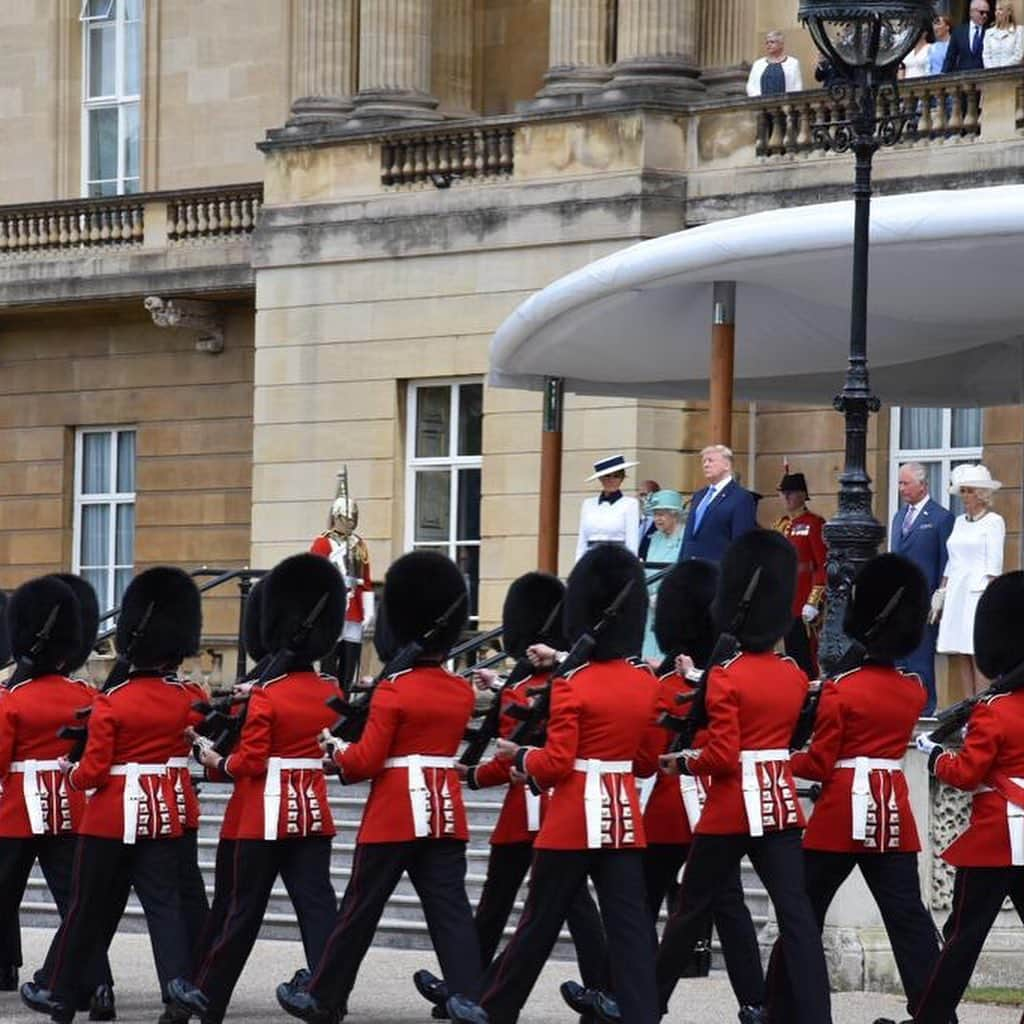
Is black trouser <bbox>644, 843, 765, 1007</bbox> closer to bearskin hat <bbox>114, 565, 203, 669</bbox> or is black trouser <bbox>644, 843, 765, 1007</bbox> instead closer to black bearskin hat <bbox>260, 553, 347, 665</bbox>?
black bearskin hat <bbox>260, 553, 347, 665</bbox>

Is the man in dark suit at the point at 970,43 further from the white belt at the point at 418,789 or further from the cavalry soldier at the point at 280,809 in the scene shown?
the white belt at the point at 418,789

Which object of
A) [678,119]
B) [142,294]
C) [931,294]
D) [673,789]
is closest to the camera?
[673,789]

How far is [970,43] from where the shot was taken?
23891 millimetres

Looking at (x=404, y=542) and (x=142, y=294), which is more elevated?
(x=142, y=294)

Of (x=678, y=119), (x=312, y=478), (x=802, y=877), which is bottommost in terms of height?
(x=802, y=877)

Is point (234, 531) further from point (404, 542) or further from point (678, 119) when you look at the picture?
point (678, 119)

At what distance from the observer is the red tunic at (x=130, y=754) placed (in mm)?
13172

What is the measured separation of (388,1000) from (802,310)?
Answer: 5.47 m

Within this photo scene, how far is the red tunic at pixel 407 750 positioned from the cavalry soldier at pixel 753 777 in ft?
2.78

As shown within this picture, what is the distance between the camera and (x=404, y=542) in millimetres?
27312

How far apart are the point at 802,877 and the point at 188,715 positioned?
2.58 m

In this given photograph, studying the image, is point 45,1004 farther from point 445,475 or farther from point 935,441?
point 445,475

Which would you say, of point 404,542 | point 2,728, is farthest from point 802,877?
point 404,542

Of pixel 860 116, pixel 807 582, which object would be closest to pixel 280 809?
pixel 860 116
